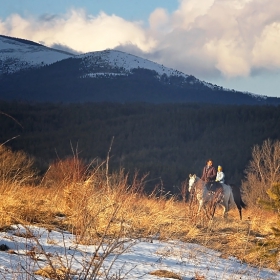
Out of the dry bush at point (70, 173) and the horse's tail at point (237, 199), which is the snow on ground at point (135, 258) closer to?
the dry bush at point (70, 173)

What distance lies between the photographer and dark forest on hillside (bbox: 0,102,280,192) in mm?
138375

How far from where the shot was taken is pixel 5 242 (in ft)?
17.1

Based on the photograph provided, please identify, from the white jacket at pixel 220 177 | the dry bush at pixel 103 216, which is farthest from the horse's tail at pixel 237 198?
the dry bush at pixel 103 216

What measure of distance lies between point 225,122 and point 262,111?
12082 mm

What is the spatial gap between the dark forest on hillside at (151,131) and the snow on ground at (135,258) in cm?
11665

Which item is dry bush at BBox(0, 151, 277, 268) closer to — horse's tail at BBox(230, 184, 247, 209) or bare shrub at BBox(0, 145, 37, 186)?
bare shrub at BBox(0, 145, 37, 186)

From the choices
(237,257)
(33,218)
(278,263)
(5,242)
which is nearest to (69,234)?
(33,218)

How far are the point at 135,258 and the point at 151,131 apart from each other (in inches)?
6457

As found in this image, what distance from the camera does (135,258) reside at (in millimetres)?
5594

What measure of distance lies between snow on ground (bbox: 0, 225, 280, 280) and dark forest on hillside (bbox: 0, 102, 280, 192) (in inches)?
4592

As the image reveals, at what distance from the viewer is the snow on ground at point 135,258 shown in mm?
4637

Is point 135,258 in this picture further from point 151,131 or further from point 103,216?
point 151,131

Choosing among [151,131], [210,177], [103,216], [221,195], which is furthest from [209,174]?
[151,131]

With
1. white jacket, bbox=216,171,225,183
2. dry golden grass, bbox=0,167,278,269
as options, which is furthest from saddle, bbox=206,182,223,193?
dry golden grass, bbox=0,167,278,269
